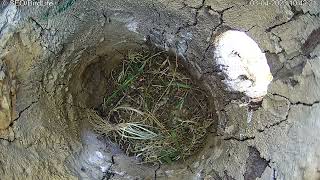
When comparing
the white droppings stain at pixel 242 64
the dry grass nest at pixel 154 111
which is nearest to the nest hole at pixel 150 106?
the dry grass nest at pixel 154 111

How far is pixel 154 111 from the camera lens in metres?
2.09

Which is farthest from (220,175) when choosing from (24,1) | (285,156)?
(24,1)

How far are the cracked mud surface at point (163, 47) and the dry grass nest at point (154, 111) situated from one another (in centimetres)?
5

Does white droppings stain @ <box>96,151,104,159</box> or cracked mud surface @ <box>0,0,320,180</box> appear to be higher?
cracked mud surface @ <box>0,0,320,180</box>

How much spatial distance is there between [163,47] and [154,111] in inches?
9.5

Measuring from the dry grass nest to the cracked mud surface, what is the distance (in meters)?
0.05

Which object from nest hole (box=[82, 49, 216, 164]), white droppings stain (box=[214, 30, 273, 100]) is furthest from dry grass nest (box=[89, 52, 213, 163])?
white droppings stain (box=[214, 30, 273, 100])

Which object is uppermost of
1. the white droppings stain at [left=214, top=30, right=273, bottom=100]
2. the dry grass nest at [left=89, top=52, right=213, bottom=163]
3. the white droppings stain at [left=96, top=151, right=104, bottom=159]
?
the white droppings stain at [left=214, top=30, right=273, bottom=100]

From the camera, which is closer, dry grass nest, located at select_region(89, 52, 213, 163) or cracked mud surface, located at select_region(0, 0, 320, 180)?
cracked mud surface, located at select_region(0, 0, 320, 180)

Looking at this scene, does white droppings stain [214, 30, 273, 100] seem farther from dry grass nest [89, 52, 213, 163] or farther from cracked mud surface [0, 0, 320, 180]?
dry grass nest [89, 52, 213, 163]

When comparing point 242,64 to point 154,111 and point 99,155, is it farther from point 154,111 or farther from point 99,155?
point 99,155

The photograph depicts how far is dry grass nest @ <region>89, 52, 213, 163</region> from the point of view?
2.04 metres

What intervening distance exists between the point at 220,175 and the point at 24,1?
833mm

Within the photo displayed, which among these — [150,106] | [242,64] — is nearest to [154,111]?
[150,106]
